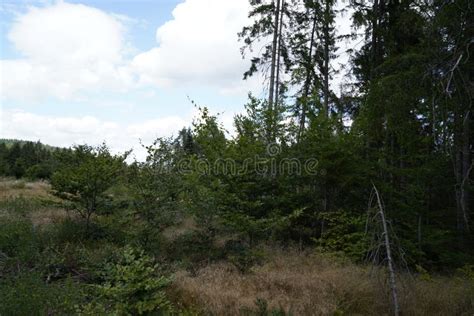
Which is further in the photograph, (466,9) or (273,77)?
(273,77)

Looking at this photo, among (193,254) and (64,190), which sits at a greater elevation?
(64,190)

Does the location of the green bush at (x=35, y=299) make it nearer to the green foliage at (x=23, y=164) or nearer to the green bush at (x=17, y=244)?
the green bush at (x=17, y=244)

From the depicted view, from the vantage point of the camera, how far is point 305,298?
694 cm

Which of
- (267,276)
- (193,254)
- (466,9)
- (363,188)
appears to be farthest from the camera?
(363,188)

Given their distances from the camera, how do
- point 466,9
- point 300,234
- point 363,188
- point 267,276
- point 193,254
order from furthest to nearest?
point 300,234
point 363,188
point 193,254
point 267,276
point 466,9

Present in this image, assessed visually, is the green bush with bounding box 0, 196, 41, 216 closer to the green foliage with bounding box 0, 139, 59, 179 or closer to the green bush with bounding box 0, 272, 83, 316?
the green bush with bounding box 0, 272, 83, 316

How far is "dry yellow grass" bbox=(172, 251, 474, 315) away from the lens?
6.64 metres

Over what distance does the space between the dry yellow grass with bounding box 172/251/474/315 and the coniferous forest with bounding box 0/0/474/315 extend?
34mm

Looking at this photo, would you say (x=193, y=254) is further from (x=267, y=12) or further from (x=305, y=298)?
(x=267, y=12)

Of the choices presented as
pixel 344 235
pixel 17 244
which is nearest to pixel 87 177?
pixel 17 244

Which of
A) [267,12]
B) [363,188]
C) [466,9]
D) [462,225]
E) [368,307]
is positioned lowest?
[368,307]

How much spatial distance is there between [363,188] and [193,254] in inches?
209

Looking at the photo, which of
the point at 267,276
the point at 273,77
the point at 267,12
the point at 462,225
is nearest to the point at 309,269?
the point at 267,276

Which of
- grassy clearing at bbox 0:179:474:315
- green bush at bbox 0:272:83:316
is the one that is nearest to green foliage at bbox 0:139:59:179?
grassy clearing at bbox 0:179:474:315
